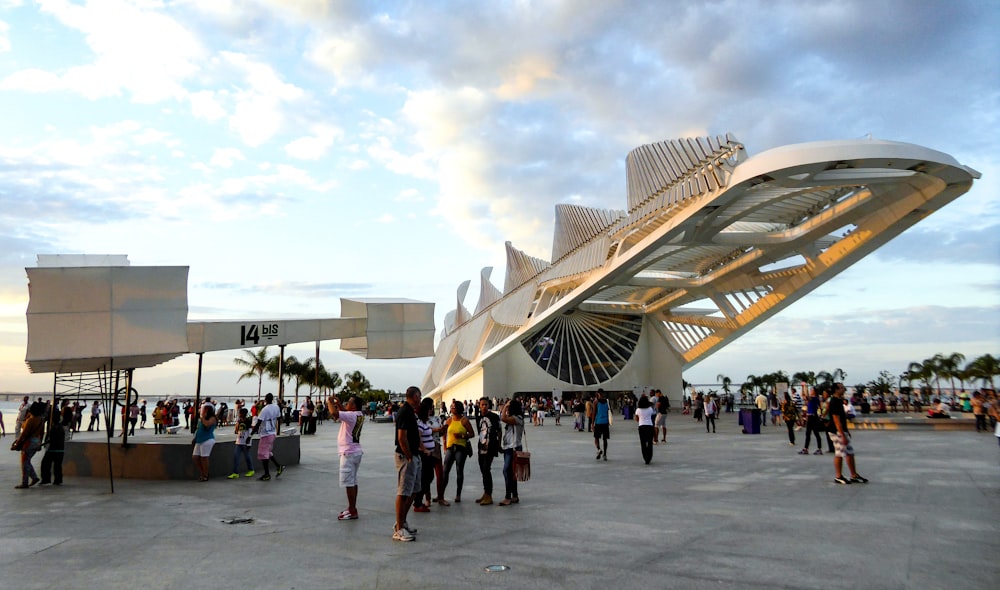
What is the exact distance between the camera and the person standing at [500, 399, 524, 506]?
7965 millimetres

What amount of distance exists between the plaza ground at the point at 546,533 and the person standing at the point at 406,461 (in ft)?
0.82

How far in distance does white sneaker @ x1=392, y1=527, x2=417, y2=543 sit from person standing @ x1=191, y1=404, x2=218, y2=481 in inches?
221

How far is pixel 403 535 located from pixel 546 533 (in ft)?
4.61

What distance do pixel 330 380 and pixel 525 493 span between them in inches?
1924

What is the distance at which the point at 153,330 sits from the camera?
31.5 ft

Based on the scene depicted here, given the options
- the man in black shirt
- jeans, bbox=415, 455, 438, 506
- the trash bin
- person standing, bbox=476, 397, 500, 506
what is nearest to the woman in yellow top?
person standing, bbox=476, 397, 500, 506

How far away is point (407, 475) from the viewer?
6258mm

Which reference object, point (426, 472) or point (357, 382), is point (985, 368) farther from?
point (426, 472)

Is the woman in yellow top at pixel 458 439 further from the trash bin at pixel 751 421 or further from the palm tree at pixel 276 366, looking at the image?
the palm tree at pixel 276 366

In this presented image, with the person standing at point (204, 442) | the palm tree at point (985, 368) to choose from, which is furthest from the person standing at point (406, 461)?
the palm tree at point (985, 368)

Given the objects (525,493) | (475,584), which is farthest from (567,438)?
(475,584)

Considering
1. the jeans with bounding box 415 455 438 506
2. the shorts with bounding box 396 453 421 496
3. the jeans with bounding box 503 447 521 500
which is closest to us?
the shorts with bounding box 396 453 421 496

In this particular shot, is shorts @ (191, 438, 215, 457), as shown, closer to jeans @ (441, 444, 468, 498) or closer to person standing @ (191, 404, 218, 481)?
person standing @ (191, 404, 218, 481)

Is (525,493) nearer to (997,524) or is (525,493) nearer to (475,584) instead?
Result: (475,584)
